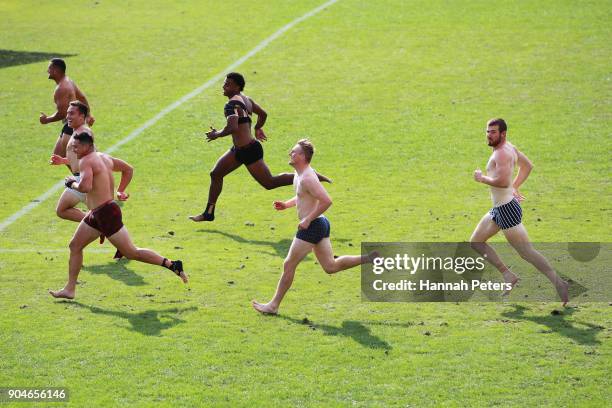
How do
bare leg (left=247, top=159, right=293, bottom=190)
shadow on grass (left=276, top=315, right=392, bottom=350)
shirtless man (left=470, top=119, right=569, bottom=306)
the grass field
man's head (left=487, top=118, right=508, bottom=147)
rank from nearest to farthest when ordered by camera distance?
the grass field, shadow on grass (left=276, top=315, right=392, bottom=350), shirtless man (left=470, top=119, right=569, bottom=306), man's head (left=487, top=118, right=508, bottom=147), bare leg (left=247, top=159, right=293, bottom=190)

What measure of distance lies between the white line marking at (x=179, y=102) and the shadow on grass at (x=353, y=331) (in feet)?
22.5

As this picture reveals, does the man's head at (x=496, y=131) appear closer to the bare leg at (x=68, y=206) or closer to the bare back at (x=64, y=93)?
the bare leg at (x=68, y=206)

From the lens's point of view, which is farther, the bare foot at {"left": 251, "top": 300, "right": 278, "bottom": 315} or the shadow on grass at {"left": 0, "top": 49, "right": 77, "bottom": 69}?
the shadow on grass at {"left": 0, "top": 49, "right": 77, "bottom": 69}

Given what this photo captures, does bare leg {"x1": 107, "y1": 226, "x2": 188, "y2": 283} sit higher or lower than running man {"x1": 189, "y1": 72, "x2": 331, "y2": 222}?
lower

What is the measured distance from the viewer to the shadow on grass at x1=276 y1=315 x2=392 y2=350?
11.4m

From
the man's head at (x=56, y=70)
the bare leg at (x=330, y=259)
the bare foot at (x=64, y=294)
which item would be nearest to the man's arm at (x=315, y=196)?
the bare leg at (x=330, y=259)

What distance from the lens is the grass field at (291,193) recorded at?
34.7 ft

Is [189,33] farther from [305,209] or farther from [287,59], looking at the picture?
[305,209]

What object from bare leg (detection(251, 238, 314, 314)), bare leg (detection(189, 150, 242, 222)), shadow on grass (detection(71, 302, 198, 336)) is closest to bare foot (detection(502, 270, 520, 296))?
bare leg (detection(251, 238, 314, 314))

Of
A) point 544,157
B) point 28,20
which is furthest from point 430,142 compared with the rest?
point 28,20

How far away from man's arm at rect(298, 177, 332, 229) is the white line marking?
22.4 feet

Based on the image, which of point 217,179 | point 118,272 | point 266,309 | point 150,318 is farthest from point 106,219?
point 217,179

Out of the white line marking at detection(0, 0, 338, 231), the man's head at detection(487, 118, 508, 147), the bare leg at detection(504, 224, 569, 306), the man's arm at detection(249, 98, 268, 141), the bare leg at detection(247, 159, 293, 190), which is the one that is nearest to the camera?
the bare leg at detection(504, 224, 569, 306)

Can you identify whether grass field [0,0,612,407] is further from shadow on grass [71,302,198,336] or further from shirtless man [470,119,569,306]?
shirtless man [470,119,569,306]
